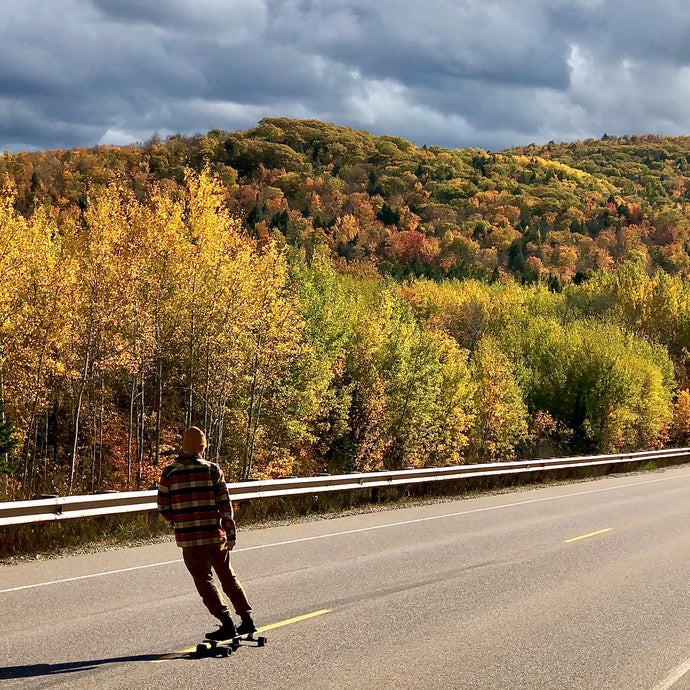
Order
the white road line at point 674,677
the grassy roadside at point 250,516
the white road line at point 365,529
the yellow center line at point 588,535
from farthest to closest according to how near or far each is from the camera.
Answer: the yellow center line at point 588,535 < the grassy roadside at point 250,516 < the white road line at point 365,529 < the white road line at point 674,677

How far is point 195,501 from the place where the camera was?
6805 mm

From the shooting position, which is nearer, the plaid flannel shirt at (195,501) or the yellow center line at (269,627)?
the yellow center line at (269,627)

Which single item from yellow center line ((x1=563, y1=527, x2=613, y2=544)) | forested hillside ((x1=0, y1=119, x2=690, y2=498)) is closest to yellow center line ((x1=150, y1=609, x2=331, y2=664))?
yellow center line ((x1=563, y1=527, x2=613, y2=544))

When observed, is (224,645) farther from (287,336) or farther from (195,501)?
(287,336)

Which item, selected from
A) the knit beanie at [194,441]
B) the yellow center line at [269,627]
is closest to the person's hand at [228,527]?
the knit beanie at [194,441]

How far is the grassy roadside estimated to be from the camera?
39.8 feet

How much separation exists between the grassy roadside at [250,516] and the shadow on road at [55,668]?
5640 mm

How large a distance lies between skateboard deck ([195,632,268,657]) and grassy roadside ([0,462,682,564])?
577 cm

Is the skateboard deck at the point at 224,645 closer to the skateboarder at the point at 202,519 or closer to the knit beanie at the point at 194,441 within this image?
the skateboarder at the point at 202,519

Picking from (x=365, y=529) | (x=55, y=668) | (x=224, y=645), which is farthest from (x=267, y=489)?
(x=55, y=668)

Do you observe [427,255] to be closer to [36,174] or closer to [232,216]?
[36,174]

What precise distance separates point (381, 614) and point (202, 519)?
2.36 metres

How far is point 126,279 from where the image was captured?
89.1ft

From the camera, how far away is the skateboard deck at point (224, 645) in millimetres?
6656
